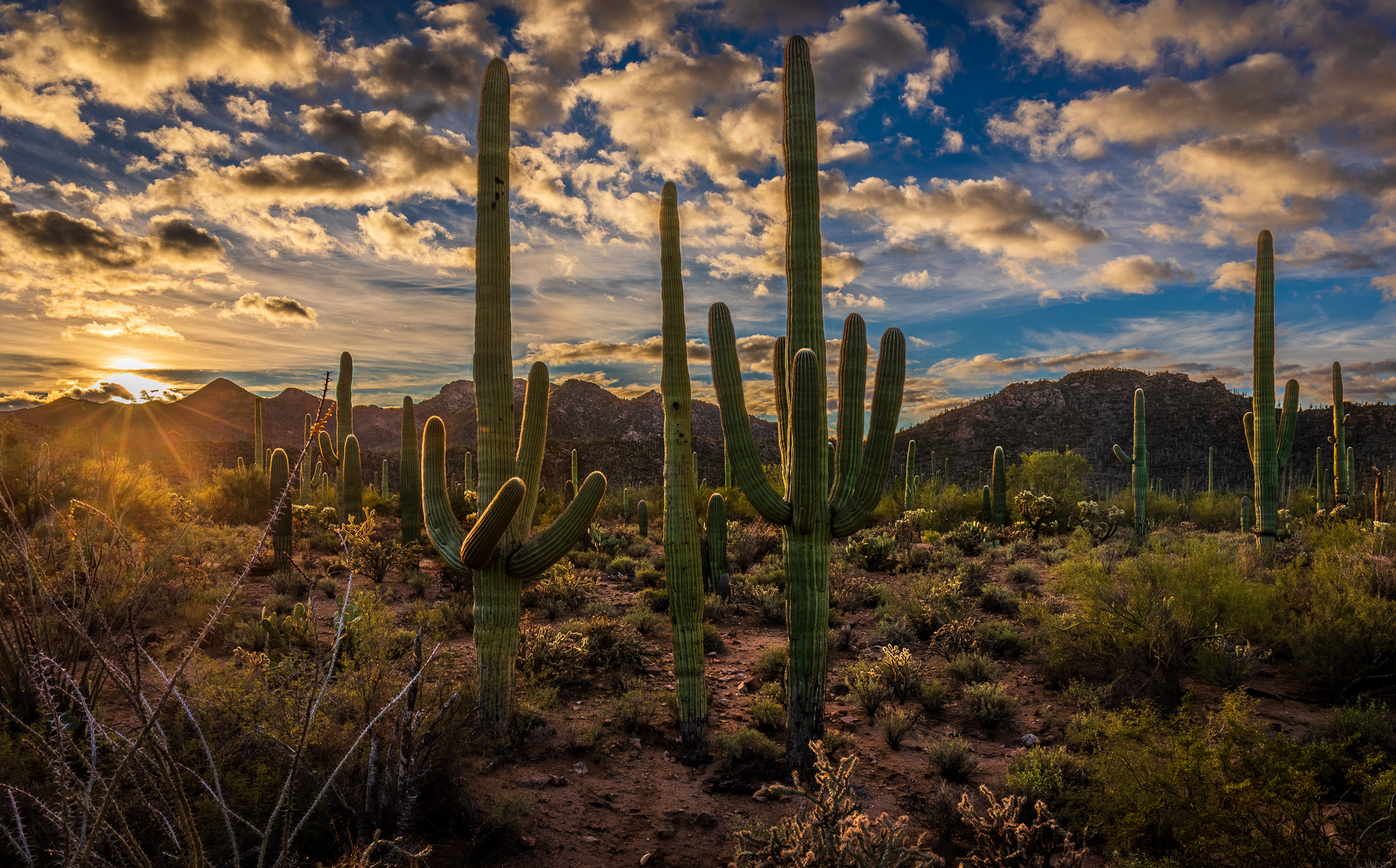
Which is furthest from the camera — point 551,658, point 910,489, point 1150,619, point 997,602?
point 910,489

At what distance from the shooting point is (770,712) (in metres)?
7.33

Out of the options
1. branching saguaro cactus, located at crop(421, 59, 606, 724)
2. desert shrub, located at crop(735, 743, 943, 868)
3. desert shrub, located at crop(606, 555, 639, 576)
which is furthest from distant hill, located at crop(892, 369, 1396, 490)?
desert shrub, located at crop(735, 743, 943, 868)

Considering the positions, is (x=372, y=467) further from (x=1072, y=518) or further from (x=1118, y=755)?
(x=1118, y=755)

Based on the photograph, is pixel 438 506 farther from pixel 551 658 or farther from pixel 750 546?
pixel 750 546

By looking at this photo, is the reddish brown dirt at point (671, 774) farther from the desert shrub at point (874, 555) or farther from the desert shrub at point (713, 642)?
the desert shrub at point (874, 555)

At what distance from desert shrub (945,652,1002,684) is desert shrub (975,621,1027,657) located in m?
0.89

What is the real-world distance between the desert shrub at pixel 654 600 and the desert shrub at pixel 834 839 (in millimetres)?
7564

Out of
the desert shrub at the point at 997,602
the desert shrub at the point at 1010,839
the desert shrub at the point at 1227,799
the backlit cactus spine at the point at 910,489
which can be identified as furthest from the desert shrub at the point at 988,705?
the backlit cactus spine at the point at 910,489

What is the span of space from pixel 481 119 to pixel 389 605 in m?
7.47

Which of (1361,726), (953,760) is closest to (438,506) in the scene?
(953,760)

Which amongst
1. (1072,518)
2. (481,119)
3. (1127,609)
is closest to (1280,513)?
(1072,518)

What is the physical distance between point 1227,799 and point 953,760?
2273 mm

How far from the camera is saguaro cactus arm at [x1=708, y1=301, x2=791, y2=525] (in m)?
6.57

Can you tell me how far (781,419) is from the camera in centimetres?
716
